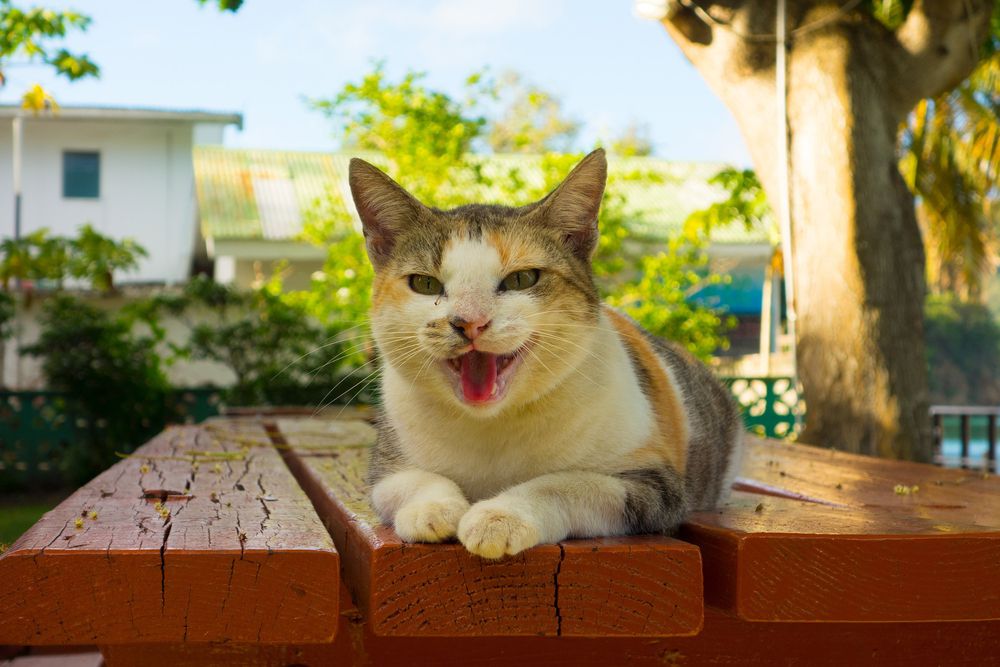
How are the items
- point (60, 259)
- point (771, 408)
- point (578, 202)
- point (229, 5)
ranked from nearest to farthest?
point (578, 202), point (229, 5), point (771, 408), point (60, 259)

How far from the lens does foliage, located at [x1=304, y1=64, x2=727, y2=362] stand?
9.04m

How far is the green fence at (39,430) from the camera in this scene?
9.07 m

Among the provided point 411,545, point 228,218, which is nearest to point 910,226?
point 411,545

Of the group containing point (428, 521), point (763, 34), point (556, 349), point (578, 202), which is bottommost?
point (428, 521)

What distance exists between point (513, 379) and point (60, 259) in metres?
8.36

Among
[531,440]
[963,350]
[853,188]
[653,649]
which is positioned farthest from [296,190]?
[963,350]

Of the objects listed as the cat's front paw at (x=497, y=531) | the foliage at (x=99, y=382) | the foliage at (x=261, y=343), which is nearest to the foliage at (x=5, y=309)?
the foliage at (x=99, y=382)

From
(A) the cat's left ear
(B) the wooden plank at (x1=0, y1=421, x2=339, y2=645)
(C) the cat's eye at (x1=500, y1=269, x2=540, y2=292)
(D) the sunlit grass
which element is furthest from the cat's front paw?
(D) the sunlit grass

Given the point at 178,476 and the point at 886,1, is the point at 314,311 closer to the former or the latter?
the point at 886,1

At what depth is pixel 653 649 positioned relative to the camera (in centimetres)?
181

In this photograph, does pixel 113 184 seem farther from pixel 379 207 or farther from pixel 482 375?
pixel 482 375

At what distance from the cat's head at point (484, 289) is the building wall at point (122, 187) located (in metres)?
16.5

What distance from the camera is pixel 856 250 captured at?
4961 mm

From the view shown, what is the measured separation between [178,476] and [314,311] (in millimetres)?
6741
